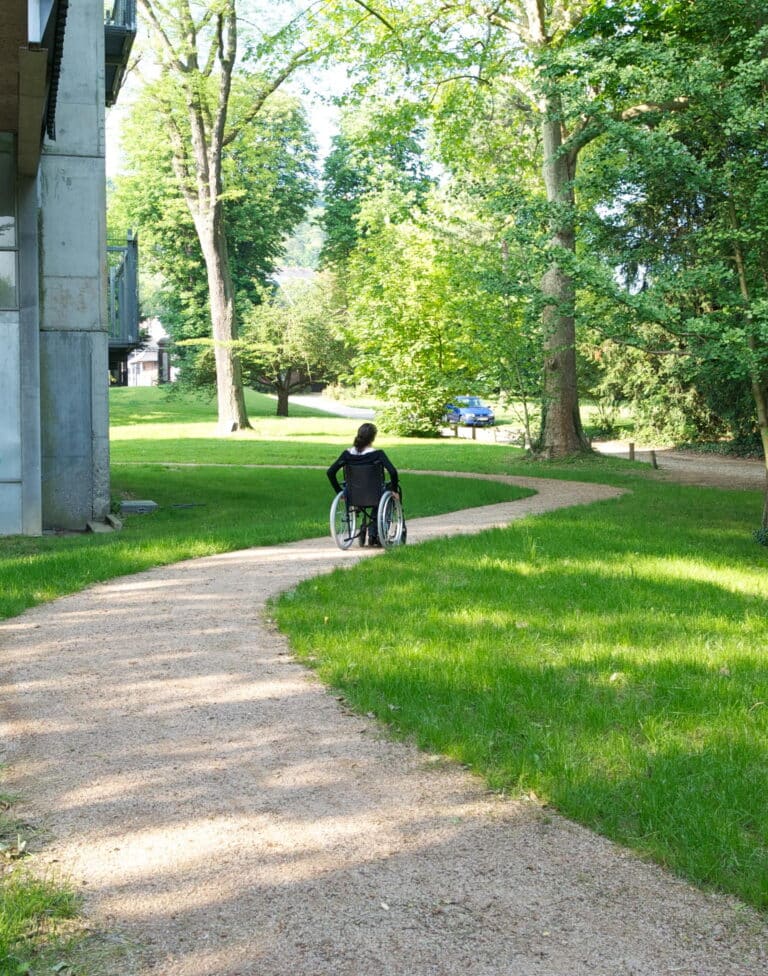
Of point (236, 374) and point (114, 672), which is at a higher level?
point (236, 374)

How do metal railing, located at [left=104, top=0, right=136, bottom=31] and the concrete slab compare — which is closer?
metal railing, located at [left=104, top=0, right=136, bottom=31]

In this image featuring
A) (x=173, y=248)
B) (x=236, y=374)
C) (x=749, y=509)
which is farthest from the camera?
(x=173, y=248)

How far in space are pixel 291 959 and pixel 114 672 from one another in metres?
3.59

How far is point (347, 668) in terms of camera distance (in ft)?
21.1

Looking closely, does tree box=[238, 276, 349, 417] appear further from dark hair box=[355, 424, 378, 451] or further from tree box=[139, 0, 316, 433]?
dark hair box=[355, 424, 378, 451]

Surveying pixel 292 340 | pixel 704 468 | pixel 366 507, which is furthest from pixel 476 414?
pixel 366 507

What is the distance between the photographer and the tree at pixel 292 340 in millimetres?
50156

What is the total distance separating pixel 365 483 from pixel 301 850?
7.38m

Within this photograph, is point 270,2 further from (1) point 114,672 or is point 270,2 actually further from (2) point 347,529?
(1) point 114,672

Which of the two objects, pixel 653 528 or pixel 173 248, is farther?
pixel 173 248

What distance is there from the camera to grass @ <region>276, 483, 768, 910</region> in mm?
4312

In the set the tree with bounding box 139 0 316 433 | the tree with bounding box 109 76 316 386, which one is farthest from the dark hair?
the tree with bounding box 109 76 316 386

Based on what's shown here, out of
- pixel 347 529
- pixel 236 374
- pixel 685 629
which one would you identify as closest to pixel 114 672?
pixel 685 629

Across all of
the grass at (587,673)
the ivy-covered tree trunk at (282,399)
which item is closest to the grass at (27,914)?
the grass at (587,673)
